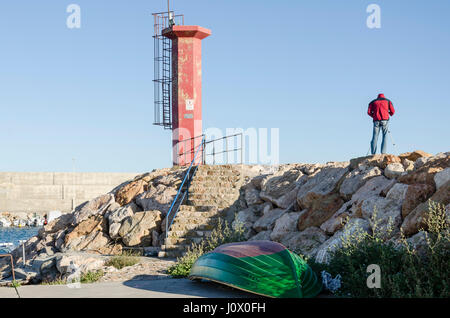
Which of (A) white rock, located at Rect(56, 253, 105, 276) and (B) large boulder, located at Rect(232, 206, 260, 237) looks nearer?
(A) white rock, located at Rect(56, 253, 105, 276)

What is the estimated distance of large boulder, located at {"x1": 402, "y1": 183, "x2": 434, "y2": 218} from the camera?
35.3 ft

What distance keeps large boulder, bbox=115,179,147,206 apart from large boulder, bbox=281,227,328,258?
7.88 meters

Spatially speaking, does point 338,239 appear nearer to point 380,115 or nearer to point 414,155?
point 414,155

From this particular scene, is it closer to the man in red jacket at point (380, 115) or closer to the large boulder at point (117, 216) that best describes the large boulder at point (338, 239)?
the man in red jacket at point (380, 115)

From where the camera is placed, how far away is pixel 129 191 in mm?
20328

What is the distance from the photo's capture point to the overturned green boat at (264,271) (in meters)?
8.30

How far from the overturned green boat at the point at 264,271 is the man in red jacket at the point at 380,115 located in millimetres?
7825

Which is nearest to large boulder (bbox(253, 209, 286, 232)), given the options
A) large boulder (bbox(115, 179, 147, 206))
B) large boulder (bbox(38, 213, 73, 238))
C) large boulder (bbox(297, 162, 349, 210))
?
large boulder (bbox(297, 162, 349, 210))

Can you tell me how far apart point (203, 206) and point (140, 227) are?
6.77 ft

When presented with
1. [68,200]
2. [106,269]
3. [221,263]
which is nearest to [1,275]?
[106,269]

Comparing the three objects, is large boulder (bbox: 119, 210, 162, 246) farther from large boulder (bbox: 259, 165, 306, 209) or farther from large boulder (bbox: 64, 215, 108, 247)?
large boulder (bbox: 259, 165, 306, 209)

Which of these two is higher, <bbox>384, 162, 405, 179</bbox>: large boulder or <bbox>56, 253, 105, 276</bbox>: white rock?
<bbox>384, 162, 405, 179</bbox>: large boulder
